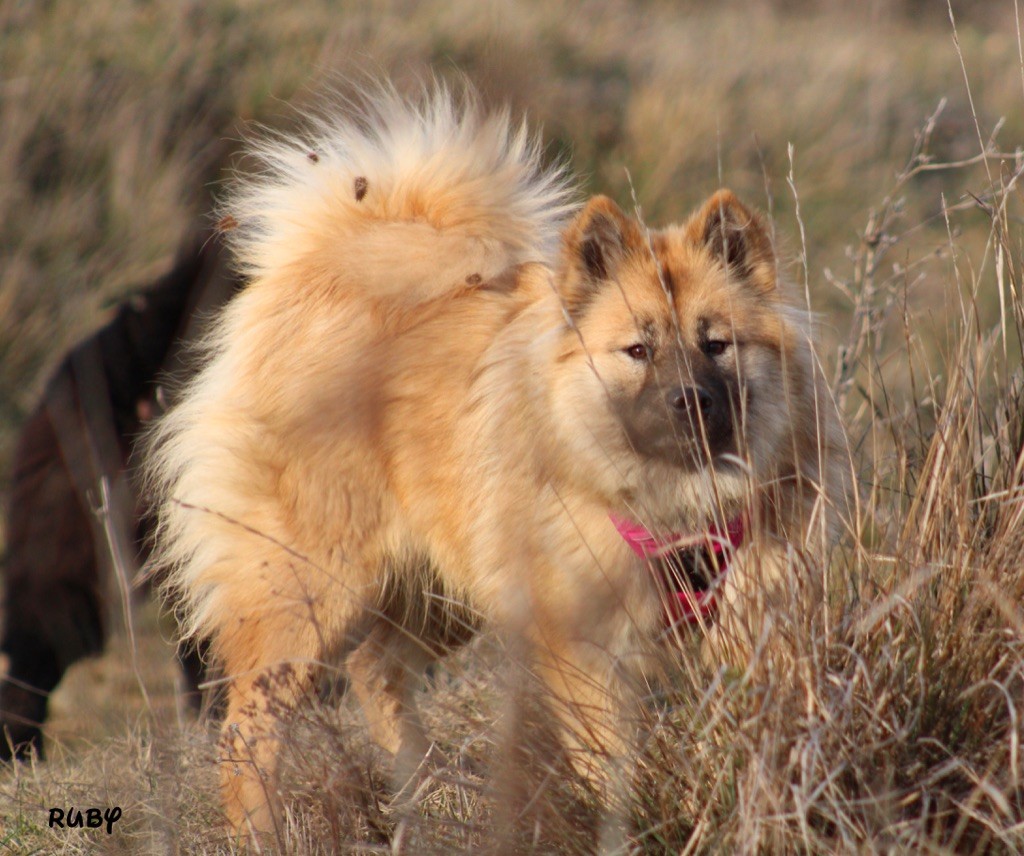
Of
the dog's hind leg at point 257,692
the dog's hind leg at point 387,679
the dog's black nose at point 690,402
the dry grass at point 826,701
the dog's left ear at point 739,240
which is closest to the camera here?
the dry grass at point 826,701

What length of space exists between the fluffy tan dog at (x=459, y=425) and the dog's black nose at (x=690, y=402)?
1 cm

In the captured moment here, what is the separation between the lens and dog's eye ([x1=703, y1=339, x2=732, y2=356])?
9.78ft

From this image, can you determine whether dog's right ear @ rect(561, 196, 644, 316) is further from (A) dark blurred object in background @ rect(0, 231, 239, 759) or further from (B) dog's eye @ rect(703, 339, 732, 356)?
(A) dark blurred object in background @ rect(0, 231, 239, 759)

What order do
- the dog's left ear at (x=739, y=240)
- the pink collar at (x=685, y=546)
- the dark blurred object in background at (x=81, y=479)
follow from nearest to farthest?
1. the pink collar at (x=685, y=546)
2. the dog's left ear at (x=739, y=240)
3. the dark blurred object in background at (x=81, y=479)

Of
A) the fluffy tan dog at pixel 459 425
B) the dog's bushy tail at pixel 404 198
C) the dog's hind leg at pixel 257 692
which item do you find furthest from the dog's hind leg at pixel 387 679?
the dog's bushy tail at pixel 404 198

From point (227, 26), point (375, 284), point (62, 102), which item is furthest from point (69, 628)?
point (227, 26)

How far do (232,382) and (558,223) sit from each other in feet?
4.07

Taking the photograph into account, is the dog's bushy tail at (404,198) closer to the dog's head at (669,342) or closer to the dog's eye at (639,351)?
the dog's head at (669,342)

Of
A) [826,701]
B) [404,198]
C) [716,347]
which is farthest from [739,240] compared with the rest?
[826,701]

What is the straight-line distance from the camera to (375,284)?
11.0 feet

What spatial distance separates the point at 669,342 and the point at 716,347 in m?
0.14

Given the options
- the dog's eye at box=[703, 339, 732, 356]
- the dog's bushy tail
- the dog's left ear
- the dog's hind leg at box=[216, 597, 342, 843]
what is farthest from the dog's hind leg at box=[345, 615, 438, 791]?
the dog's left ear

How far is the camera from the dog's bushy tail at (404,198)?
3402 mm

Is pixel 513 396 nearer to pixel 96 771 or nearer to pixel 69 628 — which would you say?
pixel 96 771
